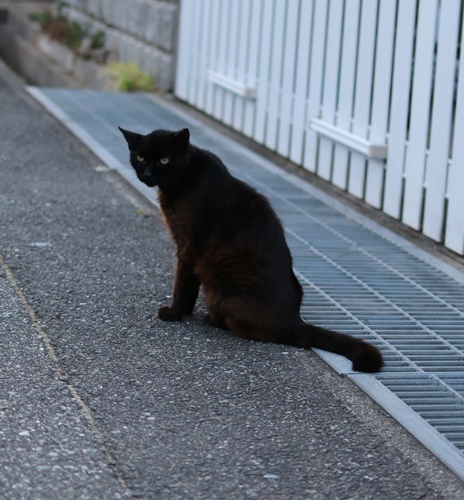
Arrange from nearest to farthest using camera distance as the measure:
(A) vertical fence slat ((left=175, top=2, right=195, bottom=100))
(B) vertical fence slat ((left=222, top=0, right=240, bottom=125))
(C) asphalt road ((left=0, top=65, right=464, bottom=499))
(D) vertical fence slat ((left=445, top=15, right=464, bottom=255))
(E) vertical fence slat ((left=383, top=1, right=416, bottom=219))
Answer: (C) asphalt road ((left=0, top=65, right=464, bottom=499)) < (D) vertical fence slat ((left=445, top=15, right=464, bottom=255)) < (E) vertical fence slat ((left=383, top=1, right=416, bottom=219)) < (B) vertical fence slat ((left=222, top=0, right=240, bottom=125)) < (A) vertical fence slat ((left=175, top=2, right=195, bottom=100))

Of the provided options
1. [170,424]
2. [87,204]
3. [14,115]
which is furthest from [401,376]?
[14,115]

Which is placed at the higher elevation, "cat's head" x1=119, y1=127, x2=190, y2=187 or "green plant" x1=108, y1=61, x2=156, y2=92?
"green plant" x1=108, y1=61, x2=156, y2=92

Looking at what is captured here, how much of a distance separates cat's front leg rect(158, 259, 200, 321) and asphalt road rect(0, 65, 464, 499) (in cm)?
7

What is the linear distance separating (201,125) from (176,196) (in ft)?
16.3

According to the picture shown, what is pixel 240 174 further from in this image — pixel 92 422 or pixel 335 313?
pixel 92 422

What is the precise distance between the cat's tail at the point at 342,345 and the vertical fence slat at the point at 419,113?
86.4 inches

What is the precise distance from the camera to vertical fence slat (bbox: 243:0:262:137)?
30.2ft

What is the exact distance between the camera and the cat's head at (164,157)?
4.91 metres

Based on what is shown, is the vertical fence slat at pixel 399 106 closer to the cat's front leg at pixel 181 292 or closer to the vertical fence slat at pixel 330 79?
the vertical fence slat at pixel 330 79

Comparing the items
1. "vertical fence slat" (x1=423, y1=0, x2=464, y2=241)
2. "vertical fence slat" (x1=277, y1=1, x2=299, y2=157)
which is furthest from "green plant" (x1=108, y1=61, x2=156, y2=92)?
"vertical fence slat" (x1=423, y1=0, x2=464, y2=241)

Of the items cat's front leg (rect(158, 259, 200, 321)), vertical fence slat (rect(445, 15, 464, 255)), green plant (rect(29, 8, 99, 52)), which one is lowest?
cat's front leg (rect(158, 259, 200, 321))

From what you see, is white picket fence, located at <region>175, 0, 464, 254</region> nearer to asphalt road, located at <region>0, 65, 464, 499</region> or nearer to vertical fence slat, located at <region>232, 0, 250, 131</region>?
vertical fence slat, located at <region>232, 0, 250, 131</region>

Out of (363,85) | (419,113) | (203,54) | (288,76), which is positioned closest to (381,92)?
(363,85)

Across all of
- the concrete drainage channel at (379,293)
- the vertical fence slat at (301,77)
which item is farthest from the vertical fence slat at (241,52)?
the vertical fence slat at (301,77)
